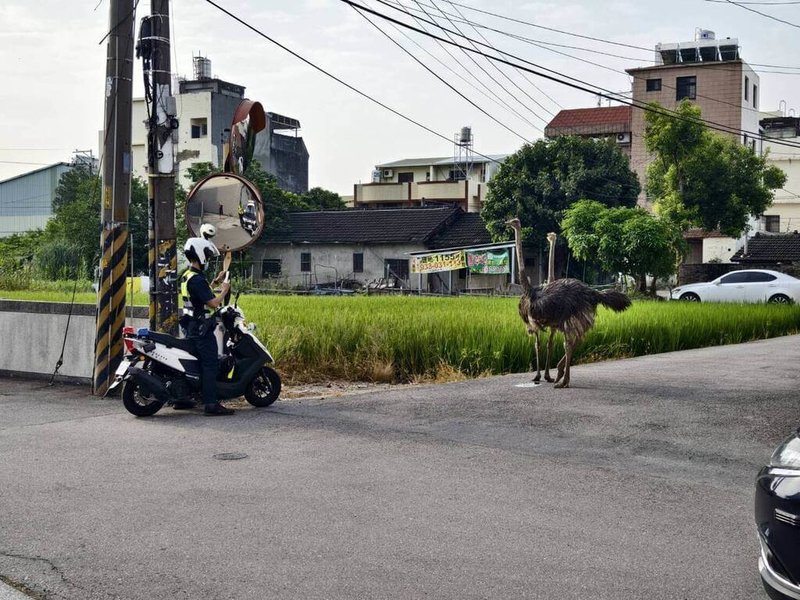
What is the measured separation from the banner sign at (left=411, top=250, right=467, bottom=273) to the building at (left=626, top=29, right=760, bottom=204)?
64.2ft

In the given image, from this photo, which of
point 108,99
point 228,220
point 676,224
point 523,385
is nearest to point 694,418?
point 523,385

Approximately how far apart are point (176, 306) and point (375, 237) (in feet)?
108

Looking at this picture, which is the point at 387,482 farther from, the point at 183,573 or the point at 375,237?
the point at 375,237

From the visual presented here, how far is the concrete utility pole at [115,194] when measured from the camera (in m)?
11.1

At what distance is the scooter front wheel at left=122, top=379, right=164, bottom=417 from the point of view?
9328mm

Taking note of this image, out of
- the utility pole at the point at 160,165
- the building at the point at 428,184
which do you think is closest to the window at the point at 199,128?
the building at the point at 428,184

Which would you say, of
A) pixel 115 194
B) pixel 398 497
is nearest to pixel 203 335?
pixel 115 194

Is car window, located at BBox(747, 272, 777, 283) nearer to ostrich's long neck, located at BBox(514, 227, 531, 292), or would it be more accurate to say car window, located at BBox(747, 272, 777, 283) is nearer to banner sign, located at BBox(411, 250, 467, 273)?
banner sign, located at BBox(411, 250, 467, 273)

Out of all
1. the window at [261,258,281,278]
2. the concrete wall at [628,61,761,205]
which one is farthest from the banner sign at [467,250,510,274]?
the concrete wall at [628,61,761,205]

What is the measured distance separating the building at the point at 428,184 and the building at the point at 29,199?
20078mm

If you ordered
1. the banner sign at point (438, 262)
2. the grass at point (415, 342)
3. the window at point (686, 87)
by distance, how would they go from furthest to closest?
the window at point (686, 87) → the banner sign at point (438, 262) → the grass at point (415, 342)

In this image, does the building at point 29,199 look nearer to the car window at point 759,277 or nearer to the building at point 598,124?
the building at point 598,124

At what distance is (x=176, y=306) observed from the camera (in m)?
10.7

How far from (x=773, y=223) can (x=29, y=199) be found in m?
47.3
